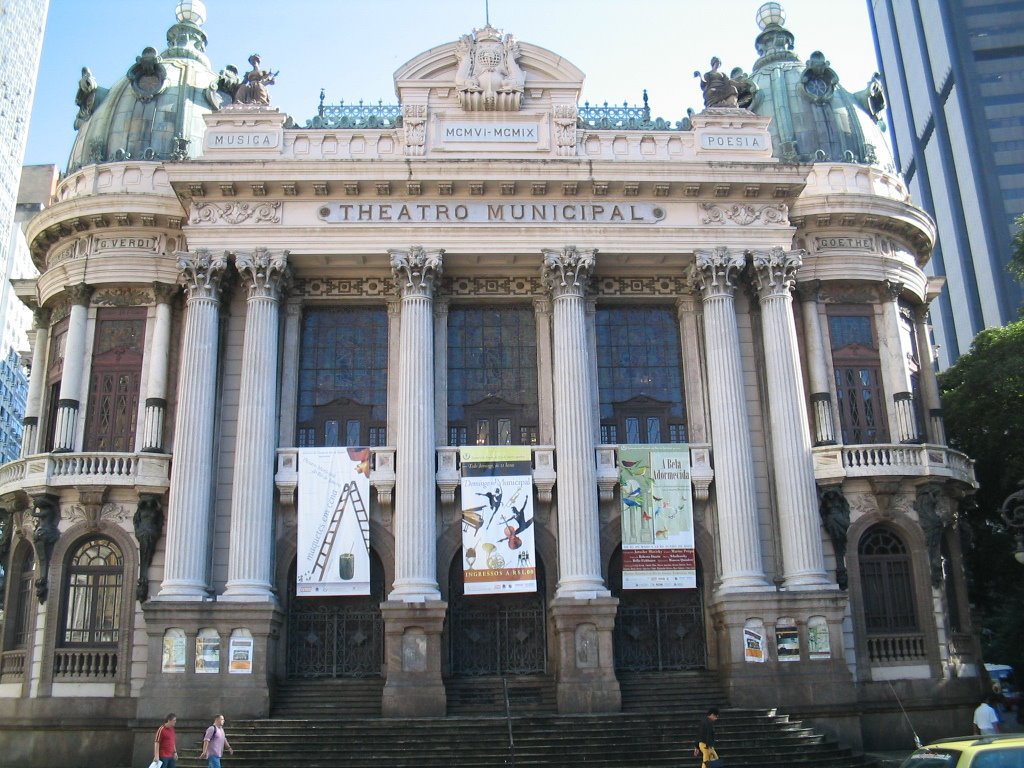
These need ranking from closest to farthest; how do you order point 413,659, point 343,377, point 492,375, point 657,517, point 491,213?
1. point 413,659
2. point 657,517
3. point 491,213
4. point 343,377
5. point 492,375

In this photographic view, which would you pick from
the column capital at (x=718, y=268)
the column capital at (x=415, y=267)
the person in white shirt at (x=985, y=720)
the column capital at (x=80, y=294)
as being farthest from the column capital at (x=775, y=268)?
the column capital at (x=80, y=294)

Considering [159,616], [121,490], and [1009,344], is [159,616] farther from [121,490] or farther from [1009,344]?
[1009,344]

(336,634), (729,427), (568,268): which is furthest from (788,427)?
(336,634)

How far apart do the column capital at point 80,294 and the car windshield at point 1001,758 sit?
1060 inches

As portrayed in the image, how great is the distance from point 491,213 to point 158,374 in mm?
10796

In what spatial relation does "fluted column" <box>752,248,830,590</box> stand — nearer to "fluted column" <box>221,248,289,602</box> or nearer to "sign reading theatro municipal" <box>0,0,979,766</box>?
"sign reading theatro municipal" <box>0,0,979,766</box>

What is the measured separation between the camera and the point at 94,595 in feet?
93.3

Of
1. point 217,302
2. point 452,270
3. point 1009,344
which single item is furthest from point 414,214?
point 1009,344

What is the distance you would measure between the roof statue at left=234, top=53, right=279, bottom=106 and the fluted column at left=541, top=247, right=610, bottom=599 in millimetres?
10286

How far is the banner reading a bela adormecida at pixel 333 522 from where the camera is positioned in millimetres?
27828

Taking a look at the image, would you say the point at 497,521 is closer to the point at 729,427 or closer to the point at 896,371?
the point at 729,427

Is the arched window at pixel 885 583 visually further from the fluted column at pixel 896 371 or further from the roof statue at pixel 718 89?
the roof statue at pixel 718 89

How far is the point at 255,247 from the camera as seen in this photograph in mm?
29641

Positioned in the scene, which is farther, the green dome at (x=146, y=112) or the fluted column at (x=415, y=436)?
the green dome at (x=146, y=112)
